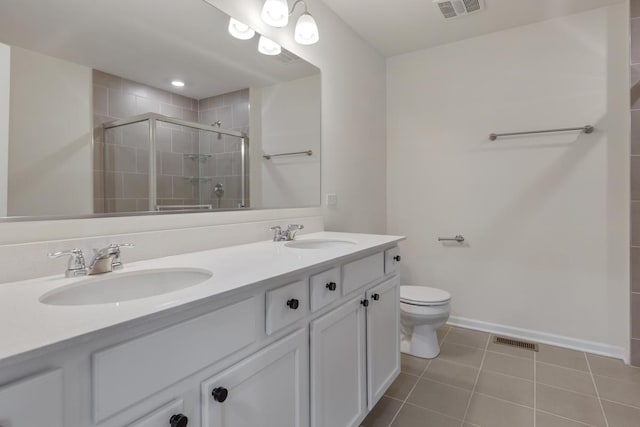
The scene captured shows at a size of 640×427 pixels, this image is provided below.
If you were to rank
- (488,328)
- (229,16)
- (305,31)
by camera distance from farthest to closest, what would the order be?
(488,328)
(305,31)
(229,16)

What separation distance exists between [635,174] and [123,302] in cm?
271

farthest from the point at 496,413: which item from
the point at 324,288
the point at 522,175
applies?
the point at 522,175

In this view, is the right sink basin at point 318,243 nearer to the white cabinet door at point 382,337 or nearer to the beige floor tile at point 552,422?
the white cabinet door at point 382,337

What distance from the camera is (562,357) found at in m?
2.19

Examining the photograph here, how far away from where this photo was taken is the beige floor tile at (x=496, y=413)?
1560mm

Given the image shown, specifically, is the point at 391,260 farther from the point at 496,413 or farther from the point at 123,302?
the point at 123,302

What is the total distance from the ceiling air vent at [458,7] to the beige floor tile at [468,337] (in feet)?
7.58

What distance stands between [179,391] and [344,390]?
2.51 ft

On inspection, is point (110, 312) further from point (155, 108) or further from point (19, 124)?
point (155, 108)

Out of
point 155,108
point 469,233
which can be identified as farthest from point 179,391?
point 469,233

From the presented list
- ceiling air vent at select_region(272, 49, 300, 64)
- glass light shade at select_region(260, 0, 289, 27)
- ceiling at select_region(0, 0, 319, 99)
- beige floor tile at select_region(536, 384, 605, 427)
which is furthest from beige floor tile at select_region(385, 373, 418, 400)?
glass light shade at select_region(260, 0, 289, 27)

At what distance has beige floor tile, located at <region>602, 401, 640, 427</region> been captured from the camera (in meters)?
1.54

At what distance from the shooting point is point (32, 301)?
0.72 meters

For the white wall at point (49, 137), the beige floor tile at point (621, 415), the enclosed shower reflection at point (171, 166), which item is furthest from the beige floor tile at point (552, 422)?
the white wall at point (49, 137)
